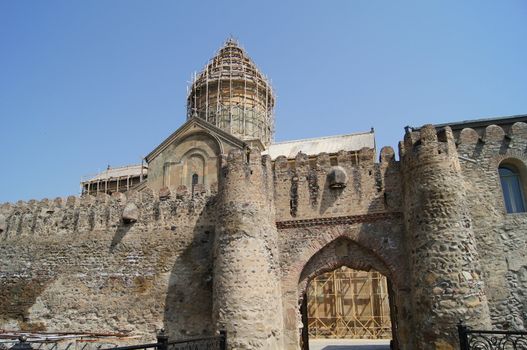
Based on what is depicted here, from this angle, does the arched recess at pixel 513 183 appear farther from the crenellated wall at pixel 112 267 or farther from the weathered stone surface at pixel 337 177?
the crenellated wall at pixel 112 267

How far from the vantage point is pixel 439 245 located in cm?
1133

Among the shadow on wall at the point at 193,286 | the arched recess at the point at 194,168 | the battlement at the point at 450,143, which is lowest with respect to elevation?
the shadow on wall at the point at 193,286

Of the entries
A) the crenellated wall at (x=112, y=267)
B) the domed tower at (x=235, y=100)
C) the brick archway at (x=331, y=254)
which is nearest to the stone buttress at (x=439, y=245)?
the brick archway at (x=331, y=254)

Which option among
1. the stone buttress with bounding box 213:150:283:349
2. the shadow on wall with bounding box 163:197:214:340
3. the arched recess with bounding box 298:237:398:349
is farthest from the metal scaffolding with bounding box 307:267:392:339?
the stone buttress with bounding box 213:150:283:349

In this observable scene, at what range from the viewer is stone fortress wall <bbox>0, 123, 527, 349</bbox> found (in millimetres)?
11508

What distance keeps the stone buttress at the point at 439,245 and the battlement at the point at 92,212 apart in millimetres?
6566

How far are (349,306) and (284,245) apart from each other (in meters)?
13.2

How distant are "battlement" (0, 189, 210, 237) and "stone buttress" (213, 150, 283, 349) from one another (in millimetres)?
2310

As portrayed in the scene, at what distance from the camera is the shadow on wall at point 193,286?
13.8 meters

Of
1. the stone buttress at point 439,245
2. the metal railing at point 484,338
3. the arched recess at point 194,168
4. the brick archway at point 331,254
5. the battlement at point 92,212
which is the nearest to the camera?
the metal railing at point 484,338

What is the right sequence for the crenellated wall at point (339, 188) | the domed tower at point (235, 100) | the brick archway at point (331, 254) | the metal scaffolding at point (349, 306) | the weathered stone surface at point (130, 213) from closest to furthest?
the brick archway at point (331, 254) → the crenellated wall at point (339, 188) → the weathered stone surface at point (130, 213) → the metal scaffolding at point (349, 306) → the domed tower at point (235, 100)

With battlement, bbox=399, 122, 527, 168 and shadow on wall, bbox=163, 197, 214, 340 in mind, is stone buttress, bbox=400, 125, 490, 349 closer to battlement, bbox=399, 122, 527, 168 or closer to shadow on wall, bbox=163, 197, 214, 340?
battlement, bbox=399, 122, 527, 168

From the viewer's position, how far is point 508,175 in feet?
41.9

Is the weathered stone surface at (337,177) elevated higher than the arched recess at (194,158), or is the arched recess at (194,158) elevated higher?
the arched recess at (194,158)
